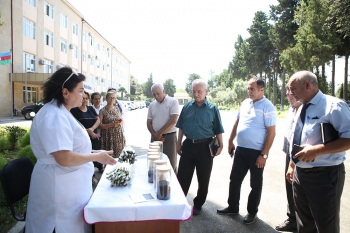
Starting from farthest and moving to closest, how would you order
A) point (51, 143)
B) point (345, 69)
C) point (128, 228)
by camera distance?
point (345, 69) < point (128, 228) < point (51, 143)

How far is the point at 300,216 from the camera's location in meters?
2.77

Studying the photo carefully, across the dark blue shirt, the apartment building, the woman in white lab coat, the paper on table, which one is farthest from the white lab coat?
the apartment building

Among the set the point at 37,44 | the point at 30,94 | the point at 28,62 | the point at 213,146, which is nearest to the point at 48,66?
the point at 37,44

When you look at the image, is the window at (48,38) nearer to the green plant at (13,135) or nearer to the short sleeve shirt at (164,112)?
the green plant at (13,135)

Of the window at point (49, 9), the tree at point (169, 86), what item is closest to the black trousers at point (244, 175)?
the window at point (49, 9)

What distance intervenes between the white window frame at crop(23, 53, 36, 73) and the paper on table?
25.4 meters

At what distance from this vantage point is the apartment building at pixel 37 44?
68.6 feet

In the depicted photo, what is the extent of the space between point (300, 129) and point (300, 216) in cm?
100

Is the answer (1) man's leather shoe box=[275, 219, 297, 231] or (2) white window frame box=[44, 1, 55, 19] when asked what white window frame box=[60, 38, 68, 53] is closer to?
(2) white window frame box=[44, 1, 55, 19]

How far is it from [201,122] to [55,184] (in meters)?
2.40

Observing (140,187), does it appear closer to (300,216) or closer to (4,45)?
(300,216)

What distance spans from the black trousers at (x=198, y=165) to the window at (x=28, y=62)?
959 inches

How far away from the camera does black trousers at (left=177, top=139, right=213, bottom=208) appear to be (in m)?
3.86

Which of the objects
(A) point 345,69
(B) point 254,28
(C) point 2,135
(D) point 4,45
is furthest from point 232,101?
(C) point 2,135
